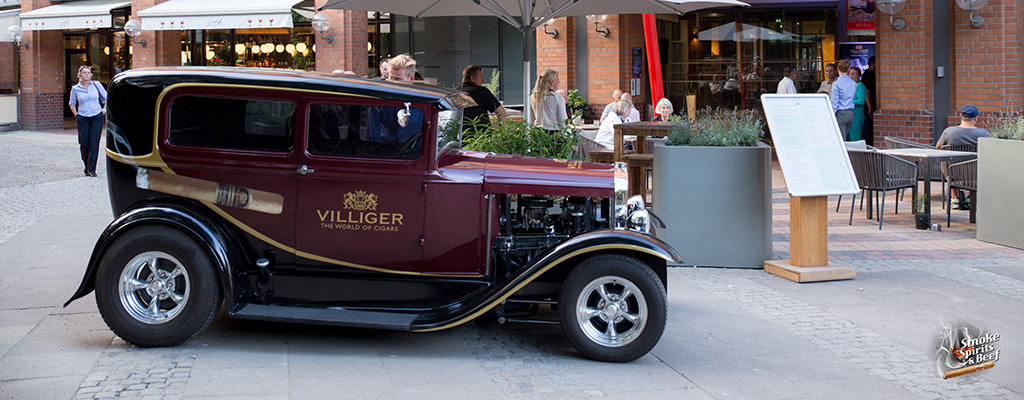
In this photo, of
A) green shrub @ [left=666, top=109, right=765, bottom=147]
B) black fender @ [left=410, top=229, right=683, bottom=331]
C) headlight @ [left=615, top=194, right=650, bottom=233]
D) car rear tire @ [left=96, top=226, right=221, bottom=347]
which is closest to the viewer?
black fender @ [left=410, top=229, right=683, bottom=331]

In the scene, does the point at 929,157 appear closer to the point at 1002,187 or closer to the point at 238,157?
the point at 1002,187

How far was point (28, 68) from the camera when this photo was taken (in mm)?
25953

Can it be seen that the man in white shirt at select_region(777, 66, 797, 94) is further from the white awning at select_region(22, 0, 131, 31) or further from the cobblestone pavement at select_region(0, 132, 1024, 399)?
the white awning at select_region(22, 0, 131, 31)

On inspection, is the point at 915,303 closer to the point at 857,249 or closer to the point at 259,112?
the point at 857,249

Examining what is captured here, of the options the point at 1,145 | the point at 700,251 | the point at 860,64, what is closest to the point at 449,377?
the point at 700,251

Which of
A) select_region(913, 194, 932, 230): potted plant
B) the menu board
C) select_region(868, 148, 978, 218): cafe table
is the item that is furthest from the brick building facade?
the menu board

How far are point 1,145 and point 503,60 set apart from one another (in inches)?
422

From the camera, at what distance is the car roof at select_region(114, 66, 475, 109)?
5727 mm

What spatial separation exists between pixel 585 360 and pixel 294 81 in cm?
237

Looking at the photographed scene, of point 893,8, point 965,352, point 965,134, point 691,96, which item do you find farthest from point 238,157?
point 691,96

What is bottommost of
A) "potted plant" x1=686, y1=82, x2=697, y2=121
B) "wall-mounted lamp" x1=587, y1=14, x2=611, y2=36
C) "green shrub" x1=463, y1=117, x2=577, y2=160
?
"green shrub" x1=463, y1=117, x2=577, y2=160

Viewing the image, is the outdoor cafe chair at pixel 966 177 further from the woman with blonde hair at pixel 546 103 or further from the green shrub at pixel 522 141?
the green shrub at pixel 522 141

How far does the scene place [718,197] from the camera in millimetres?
8102

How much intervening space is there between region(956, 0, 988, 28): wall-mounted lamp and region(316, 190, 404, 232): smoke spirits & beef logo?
36.5ft
